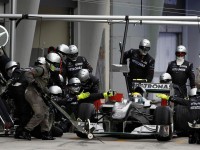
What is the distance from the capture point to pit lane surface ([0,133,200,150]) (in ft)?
46.5

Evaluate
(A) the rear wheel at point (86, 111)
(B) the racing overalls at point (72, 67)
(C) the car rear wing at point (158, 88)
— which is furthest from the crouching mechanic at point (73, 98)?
(C) the car rear wing at point (158, 88)

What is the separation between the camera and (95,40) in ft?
92.1

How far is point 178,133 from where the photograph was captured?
671 inches

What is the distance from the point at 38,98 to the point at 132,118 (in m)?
2.03

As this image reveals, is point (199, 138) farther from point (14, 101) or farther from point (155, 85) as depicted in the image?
point (14, 101)

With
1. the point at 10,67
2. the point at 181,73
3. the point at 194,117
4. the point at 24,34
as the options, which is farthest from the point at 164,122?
the point at 24,34

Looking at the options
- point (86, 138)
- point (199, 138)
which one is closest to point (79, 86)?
point (86, 138)

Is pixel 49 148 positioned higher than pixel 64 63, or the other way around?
pixel 64 63

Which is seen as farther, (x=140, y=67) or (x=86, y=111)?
(x=140, y=67)

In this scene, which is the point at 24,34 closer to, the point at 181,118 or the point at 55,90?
the point at 55,90

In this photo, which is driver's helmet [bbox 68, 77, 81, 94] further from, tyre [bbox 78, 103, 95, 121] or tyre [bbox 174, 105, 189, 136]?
tyre [bbox 174, 105, 189, 136]

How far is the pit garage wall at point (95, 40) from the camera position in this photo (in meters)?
27.7

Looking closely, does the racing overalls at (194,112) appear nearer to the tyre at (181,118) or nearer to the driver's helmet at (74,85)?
the tyre at (181,118)

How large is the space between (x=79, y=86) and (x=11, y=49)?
12.5ft
